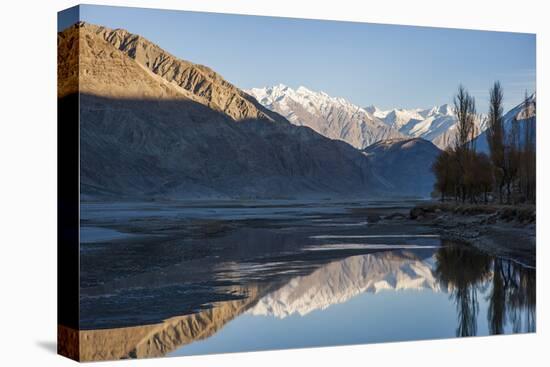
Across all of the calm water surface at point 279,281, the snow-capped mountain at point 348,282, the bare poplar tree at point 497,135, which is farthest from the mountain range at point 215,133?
the snow-capped mountain at point 348,282

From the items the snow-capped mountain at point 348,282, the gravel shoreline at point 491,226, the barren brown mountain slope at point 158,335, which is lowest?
the barren brown mountain slope at point 158,335

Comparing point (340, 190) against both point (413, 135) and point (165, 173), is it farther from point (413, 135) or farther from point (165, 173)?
point (165, 173)

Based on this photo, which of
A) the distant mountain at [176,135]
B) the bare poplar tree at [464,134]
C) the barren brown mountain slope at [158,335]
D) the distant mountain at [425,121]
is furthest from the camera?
the bare poplar tree at [464,134]

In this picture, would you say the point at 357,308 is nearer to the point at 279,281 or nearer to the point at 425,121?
the point at 279,281

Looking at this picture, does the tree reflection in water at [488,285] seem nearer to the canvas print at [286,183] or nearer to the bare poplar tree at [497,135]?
the canvas print at [286,183]

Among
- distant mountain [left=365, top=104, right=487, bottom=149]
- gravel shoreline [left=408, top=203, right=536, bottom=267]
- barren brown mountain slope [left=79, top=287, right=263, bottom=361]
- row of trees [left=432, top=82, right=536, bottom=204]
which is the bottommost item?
barren brown mountain slope [left=79, top=287, right=263, bottom=361]

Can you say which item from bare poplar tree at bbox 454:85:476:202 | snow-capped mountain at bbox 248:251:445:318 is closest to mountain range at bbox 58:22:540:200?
bare poplar tree at bbox 454:85:476:202

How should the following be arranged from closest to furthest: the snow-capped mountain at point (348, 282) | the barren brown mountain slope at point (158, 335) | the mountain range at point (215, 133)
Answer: the barren brown mountain slope at point (158, 335) → the mountain range at point (215, 133) → the snow-capped mountain at point (348, 282)

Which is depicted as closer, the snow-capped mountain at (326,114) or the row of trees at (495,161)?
the snow-capped mountain at (326,114)

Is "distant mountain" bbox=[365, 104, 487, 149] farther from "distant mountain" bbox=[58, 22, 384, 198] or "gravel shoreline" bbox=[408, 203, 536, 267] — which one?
"gravel shoreline" bbox=[408, 203, 536, 267]

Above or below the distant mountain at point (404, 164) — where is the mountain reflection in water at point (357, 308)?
below
